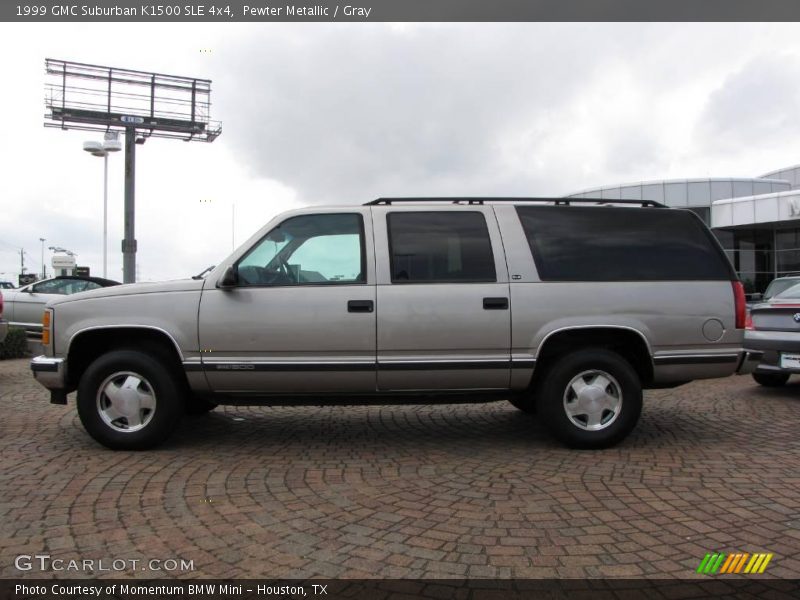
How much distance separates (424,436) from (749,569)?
2.81 metres

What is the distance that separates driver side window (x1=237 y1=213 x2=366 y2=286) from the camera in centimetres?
457

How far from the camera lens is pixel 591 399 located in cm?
454

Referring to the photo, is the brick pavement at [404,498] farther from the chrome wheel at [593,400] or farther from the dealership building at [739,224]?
the dealership building at [739,224]

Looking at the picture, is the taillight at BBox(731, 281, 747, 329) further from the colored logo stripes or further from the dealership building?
the dealership building

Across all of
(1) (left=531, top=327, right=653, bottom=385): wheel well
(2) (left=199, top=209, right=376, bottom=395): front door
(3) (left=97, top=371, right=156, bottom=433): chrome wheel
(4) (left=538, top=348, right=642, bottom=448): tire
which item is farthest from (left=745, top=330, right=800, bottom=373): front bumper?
(3) (left=97, top=371, right=156, bottom=433): chrome wheel

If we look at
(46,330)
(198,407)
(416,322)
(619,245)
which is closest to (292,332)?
(416,322)

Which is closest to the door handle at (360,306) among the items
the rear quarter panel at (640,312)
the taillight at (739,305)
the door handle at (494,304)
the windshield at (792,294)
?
the door handle at (494,304)

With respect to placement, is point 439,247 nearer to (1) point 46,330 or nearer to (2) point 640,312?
(2) point 640,312

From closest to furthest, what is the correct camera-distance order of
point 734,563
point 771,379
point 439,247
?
point 734,563, point 439,247, point 771,379

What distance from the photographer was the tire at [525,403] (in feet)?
16.7

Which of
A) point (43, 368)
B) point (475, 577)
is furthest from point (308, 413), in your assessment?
point (475, 577)

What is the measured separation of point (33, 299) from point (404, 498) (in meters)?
10.7

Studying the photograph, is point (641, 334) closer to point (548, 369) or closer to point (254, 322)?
point (548, 369)

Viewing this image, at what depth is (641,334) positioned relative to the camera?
4504 mm
